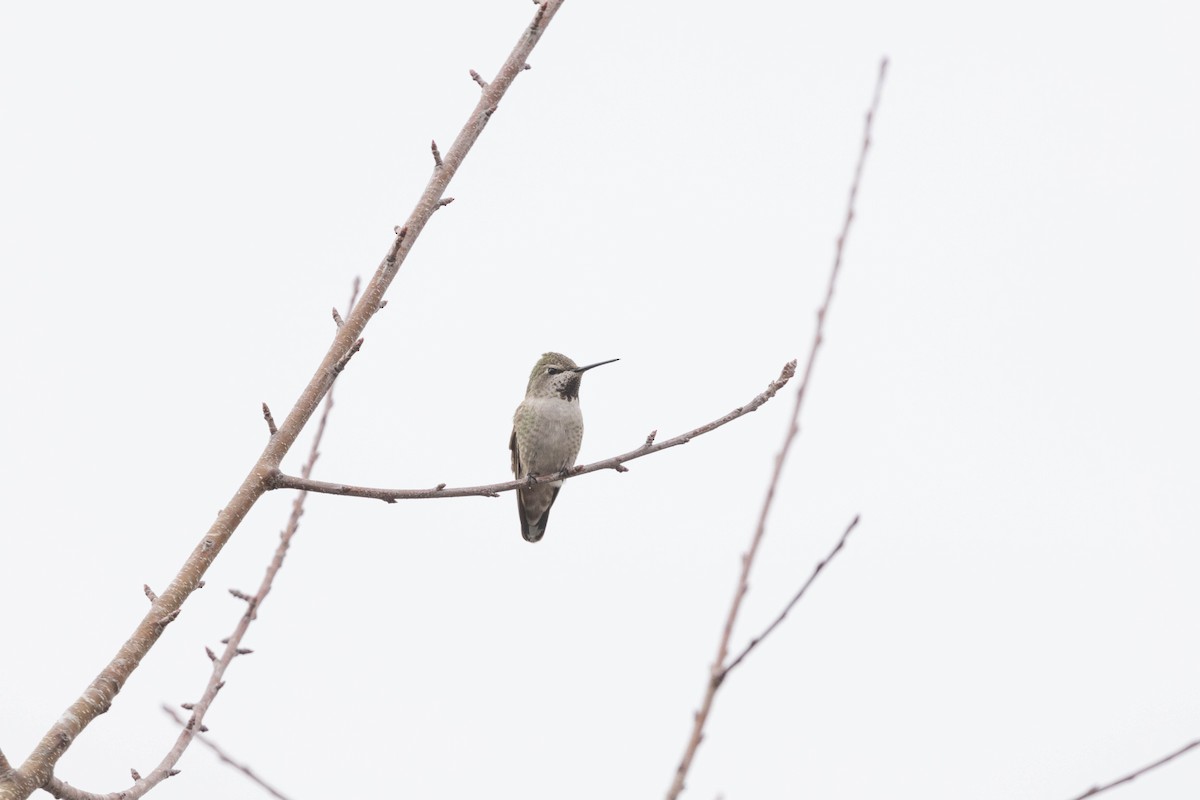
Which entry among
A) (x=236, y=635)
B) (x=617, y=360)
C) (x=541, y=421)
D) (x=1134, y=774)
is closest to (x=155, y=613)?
(x=236, y=635)

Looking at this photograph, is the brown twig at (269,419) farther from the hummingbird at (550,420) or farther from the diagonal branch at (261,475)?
the hummingbird at (550,420)

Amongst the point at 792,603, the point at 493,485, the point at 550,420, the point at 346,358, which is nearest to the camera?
the point at 792,603

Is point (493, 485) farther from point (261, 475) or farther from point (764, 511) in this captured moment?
point (764, 511)

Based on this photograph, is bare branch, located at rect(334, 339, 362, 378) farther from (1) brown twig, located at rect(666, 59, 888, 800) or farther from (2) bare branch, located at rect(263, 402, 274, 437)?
(1) brown twig, located at rect(666, 59, 888, 800)

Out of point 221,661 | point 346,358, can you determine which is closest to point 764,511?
point 346,358

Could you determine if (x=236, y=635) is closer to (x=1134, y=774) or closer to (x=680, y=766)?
(x=680, y=766)

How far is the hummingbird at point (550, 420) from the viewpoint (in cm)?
913

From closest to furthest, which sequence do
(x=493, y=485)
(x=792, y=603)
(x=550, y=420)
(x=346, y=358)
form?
(x=792, y=603) → (x=346, y=358) → (x=493, y=485) → (x=550, y=420)

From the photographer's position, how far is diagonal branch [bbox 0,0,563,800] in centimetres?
288

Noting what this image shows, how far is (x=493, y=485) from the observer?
4.02 m

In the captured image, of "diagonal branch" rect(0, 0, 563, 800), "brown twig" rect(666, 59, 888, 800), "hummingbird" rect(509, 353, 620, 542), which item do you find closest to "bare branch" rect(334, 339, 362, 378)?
"diagonal branch" rect(0, 0, 563, 800)

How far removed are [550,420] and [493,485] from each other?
5142mm

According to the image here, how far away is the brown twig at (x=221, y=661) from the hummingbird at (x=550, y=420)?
4.27 m

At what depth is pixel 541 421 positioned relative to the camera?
360 inches
